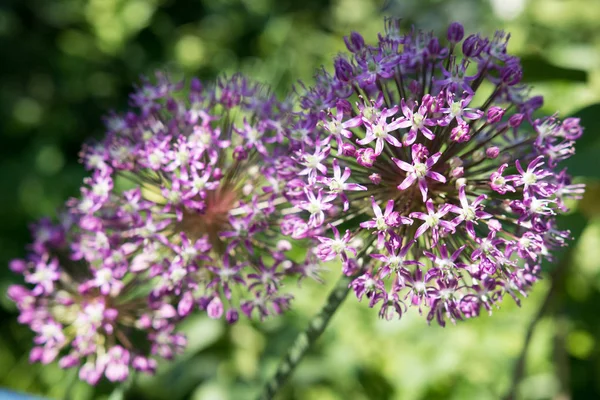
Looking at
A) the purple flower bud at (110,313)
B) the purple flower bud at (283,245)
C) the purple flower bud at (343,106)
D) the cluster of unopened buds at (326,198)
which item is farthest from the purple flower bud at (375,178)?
the purple flower bud at (110,313)

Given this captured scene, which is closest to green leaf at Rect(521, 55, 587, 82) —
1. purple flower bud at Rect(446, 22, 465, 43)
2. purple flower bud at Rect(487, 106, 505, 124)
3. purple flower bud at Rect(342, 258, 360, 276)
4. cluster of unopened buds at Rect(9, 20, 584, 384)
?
cluster of unopened buds at Rect(9, 20, 584, 384)

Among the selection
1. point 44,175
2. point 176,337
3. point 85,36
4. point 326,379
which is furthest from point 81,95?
point 176,337

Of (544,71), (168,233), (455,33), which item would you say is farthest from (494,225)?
(544,71)

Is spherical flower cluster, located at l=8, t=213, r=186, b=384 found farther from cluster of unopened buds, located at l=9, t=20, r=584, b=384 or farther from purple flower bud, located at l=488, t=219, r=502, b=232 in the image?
purple flower bud, located at l=488, t=219, r=502, b=232

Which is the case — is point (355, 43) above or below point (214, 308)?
above

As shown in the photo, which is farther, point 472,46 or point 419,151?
point 472,46

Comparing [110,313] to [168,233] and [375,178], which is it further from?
[375,178]

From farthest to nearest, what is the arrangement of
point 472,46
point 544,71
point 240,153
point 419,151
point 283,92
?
point 283,92
point 544,71
point 240,153
point 472,46
point 419,151
